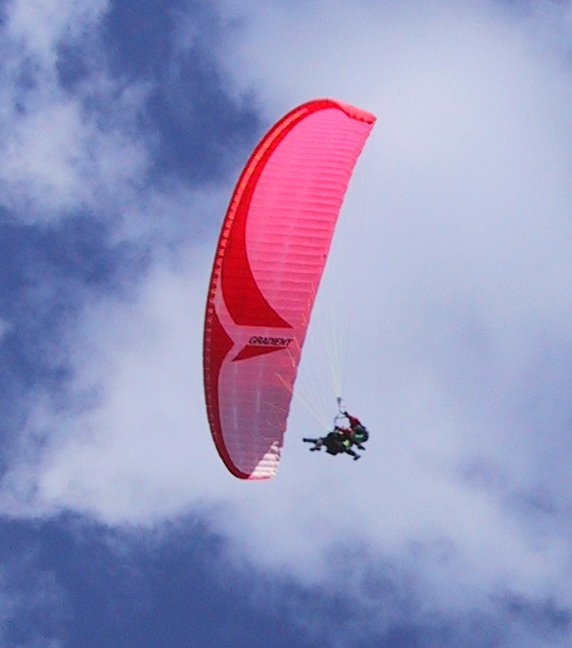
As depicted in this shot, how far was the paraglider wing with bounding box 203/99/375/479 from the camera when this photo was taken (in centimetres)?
5881

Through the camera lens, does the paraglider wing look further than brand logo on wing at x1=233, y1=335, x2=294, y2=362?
No

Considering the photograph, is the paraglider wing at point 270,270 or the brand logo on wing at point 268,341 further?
the brand logo on wing at point 268,341

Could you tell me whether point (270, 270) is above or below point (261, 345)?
above

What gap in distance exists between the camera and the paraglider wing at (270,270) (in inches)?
2315

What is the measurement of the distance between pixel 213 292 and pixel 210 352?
198 centimetres

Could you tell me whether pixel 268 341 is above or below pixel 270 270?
below

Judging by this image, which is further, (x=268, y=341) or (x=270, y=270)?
(x=268, y=341)

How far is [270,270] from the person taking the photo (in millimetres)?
59781

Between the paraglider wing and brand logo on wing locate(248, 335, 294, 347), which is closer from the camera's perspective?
the paraglider wing

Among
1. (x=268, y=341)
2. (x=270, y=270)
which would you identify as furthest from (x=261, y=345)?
(x=270, y=270)

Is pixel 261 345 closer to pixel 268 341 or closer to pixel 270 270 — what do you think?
pixel 268 341

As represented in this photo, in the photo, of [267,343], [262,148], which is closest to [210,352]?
[267,343]

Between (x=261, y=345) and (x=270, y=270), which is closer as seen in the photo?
(x=270, y=270)

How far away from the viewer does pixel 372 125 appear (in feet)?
200
